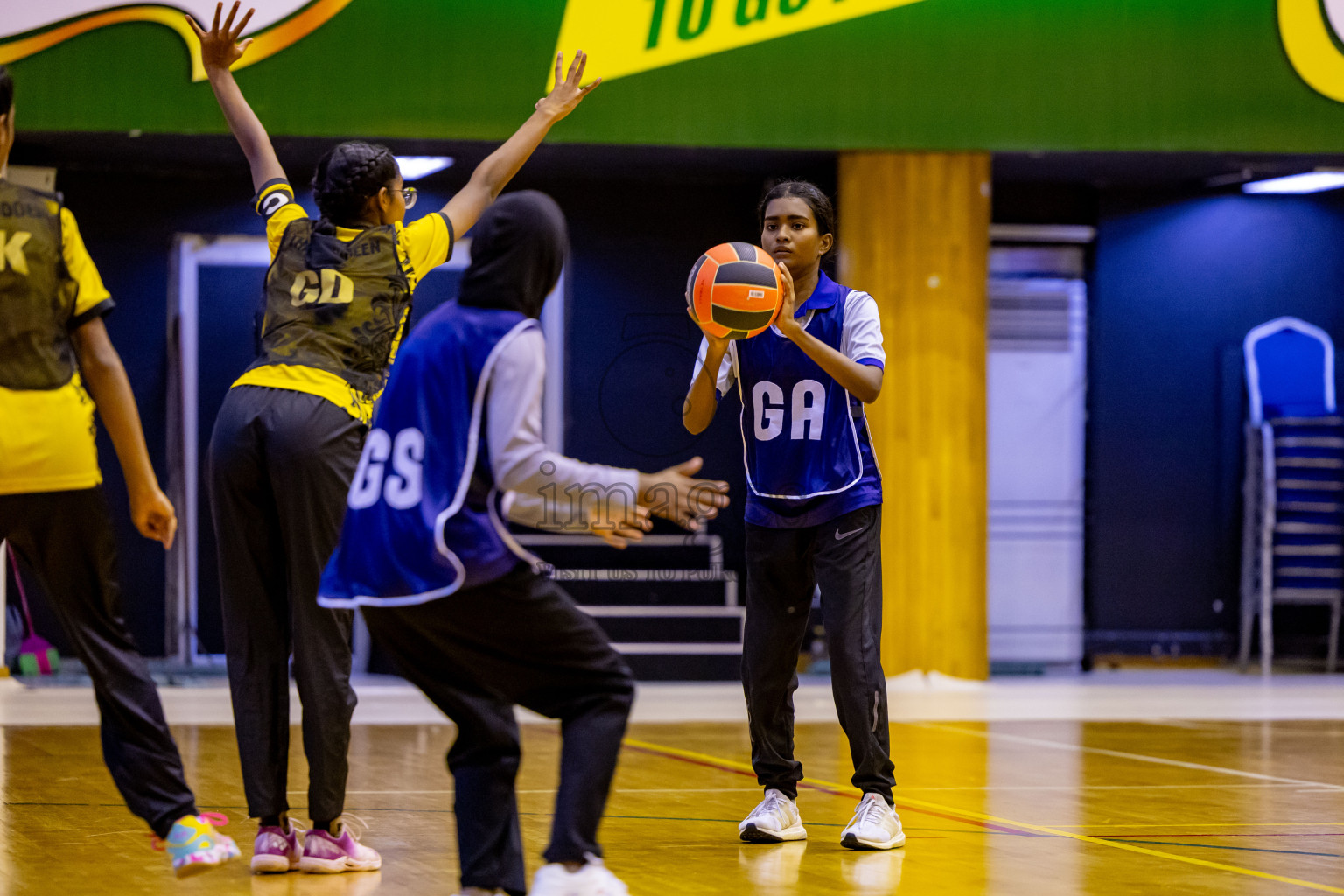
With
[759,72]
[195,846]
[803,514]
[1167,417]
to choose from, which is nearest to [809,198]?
[803,514]

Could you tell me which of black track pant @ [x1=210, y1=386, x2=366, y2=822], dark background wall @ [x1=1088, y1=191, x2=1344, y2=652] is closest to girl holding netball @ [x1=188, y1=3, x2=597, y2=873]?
black track pant @ [x1=210, y1=386, x2=366, y2=822]

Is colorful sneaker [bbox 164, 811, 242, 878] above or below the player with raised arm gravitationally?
below

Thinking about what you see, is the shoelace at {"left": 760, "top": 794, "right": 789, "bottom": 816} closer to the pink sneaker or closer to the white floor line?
the pink sneaker

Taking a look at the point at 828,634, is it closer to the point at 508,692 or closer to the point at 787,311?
the point at 787,311

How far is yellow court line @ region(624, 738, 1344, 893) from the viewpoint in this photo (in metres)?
3.99

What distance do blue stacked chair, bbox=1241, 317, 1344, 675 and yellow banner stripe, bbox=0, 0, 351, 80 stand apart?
6.88 meters

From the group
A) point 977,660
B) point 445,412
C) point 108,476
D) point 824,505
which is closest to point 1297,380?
point 977,660

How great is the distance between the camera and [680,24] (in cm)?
923

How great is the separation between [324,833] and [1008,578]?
25.4 feet

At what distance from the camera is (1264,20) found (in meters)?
9.45

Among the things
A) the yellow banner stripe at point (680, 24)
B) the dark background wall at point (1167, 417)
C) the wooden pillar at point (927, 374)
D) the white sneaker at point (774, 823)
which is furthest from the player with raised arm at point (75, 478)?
the dark background wall at point (1167, 417)

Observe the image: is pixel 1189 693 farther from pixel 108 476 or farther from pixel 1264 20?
pixel 108 476

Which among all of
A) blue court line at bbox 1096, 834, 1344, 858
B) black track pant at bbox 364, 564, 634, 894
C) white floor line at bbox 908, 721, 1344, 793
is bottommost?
white floor line at bbox 908, 721, 1344, 793

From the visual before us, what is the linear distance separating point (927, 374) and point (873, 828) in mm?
5615
